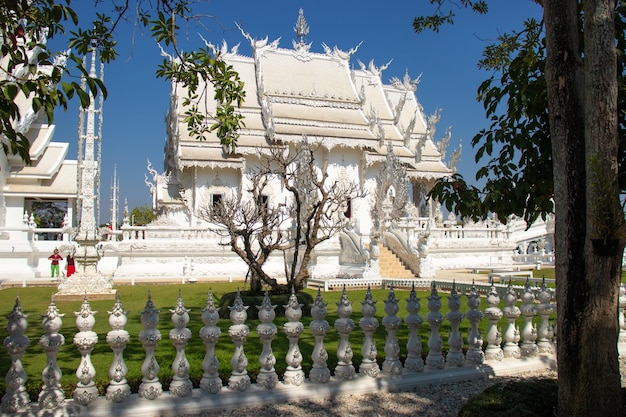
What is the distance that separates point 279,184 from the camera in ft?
90.3

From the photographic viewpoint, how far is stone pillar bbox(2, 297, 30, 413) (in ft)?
12.3

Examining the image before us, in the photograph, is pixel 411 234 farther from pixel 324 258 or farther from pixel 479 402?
pixel 479 402

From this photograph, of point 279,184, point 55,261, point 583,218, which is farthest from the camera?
point 279,184

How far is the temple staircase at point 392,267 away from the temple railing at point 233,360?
12.6 m

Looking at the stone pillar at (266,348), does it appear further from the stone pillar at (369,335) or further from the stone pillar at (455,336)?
the stone pillar at (455,336)

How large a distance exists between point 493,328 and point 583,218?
2.38 metres

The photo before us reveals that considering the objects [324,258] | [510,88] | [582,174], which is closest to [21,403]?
[582,174]

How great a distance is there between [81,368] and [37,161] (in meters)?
23.5

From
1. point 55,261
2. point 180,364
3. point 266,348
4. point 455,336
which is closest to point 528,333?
point 455,336

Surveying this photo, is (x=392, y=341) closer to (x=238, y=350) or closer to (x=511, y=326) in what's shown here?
(x=238, y=350)

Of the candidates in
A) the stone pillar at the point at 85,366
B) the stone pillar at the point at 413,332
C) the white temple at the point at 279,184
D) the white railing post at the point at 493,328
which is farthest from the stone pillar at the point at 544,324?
the white temple at the point at 279,184

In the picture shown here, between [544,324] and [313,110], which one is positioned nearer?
[544,324]

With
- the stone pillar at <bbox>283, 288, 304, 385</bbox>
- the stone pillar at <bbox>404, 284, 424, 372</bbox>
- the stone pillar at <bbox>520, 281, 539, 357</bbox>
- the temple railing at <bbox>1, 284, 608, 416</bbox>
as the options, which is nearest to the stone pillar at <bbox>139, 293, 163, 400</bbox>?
the temple railing at <bbox>1, 284, 608, 416</bbox>

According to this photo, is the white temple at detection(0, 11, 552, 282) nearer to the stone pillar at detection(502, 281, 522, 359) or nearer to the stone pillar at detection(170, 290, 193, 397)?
the stone pillar at detection(502, 281, 522, 359)
